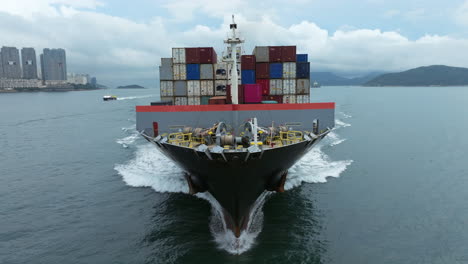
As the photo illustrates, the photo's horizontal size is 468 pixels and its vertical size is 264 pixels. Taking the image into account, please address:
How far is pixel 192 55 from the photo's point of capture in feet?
83.0

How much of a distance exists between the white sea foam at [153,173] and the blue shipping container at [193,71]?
762 centimetres

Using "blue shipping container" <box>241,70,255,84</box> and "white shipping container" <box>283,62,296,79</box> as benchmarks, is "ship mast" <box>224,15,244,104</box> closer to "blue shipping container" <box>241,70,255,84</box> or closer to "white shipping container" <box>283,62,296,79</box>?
"blue shipping container" <box>241,70,255,84</box>

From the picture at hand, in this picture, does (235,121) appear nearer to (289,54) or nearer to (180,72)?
(180,72)

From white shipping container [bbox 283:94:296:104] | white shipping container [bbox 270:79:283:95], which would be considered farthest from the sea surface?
white shipping container [bbox 270:79:283:95]

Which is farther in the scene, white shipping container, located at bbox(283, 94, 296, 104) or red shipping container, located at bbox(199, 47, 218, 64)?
red shipping container, located at bbox(199, 47, 218, 64)

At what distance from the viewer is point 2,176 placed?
23.3 metres

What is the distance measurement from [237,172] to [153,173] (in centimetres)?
1308

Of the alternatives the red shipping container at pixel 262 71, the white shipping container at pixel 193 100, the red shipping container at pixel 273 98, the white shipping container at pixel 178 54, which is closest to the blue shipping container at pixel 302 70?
the red shipping container at pixel 273 98

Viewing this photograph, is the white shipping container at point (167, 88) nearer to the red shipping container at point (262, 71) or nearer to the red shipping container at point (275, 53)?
the red shipping container at point (262, 71)

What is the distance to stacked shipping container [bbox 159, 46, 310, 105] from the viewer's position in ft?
80.9

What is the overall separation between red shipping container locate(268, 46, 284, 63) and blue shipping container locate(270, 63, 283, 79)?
410 mm

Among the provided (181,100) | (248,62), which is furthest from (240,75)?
(181,100)

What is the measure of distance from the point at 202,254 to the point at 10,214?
467 inches

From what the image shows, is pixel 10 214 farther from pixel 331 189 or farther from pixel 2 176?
pixel 331 189
